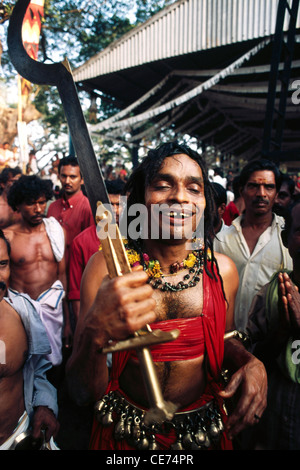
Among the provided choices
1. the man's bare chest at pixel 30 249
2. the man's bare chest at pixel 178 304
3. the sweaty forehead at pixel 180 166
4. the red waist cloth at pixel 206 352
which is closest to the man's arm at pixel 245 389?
the red waist cloth at pixel 206 352

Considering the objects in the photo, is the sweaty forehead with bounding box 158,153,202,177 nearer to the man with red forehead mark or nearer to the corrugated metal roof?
the man with red forehead mark

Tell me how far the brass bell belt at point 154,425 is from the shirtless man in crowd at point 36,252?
1.87 metres

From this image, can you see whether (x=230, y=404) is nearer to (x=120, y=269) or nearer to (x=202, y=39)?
(x=120, y=269)

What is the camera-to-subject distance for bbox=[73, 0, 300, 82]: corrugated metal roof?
6.68m

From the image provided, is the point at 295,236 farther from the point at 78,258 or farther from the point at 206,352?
the point at 78,258

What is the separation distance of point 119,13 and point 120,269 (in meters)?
16.6

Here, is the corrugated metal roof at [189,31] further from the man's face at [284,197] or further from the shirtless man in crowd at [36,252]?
the shirtless man in crowd at [36,252]

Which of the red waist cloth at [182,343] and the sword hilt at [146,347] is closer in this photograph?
the sword hilt at [146,347]

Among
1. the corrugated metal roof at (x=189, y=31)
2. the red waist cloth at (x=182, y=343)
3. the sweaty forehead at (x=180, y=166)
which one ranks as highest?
the corrugated metal roof at (x=189, y=31)

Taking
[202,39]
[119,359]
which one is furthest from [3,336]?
[202,39]

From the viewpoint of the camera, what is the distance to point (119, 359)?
1633mm

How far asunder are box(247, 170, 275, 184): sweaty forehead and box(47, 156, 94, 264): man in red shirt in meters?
2.26

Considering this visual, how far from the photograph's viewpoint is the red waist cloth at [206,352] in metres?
1.60

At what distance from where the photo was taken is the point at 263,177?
3145mm
